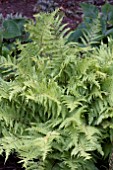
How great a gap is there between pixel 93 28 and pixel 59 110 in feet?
3.82

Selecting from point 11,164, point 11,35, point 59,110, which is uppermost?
point 11,35

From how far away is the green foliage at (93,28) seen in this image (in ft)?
14.0

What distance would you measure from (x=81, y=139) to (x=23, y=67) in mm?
903

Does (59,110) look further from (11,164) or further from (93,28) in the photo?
(93,28)

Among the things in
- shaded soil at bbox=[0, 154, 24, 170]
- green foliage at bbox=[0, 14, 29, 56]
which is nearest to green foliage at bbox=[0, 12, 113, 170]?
shaded soil at bbox=[0, 154, 24, 170]

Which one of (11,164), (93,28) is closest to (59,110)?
(11,164)

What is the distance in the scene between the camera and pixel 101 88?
3662mm

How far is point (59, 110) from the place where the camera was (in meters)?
3.44

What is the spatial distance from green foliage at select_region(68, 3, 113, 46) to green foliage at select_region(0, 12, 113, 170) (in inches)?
14.6

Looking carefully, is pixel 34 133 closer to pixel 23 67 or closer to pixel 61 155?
pixel 61 155

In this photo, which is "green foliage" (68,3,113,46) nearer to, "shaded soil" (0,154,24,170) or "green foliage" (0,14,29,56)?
"green foliage" (0,14,29,56)

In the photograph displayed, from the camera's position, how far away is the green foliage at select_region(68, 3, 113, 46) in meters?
4.26

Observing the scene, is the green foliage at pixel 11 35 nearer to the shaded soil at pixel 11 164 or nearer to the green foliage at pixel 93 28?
the green foliage at pixel 93 28

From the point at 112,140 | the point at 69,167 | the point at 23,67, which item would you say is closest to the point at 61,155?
the point at 69,167
